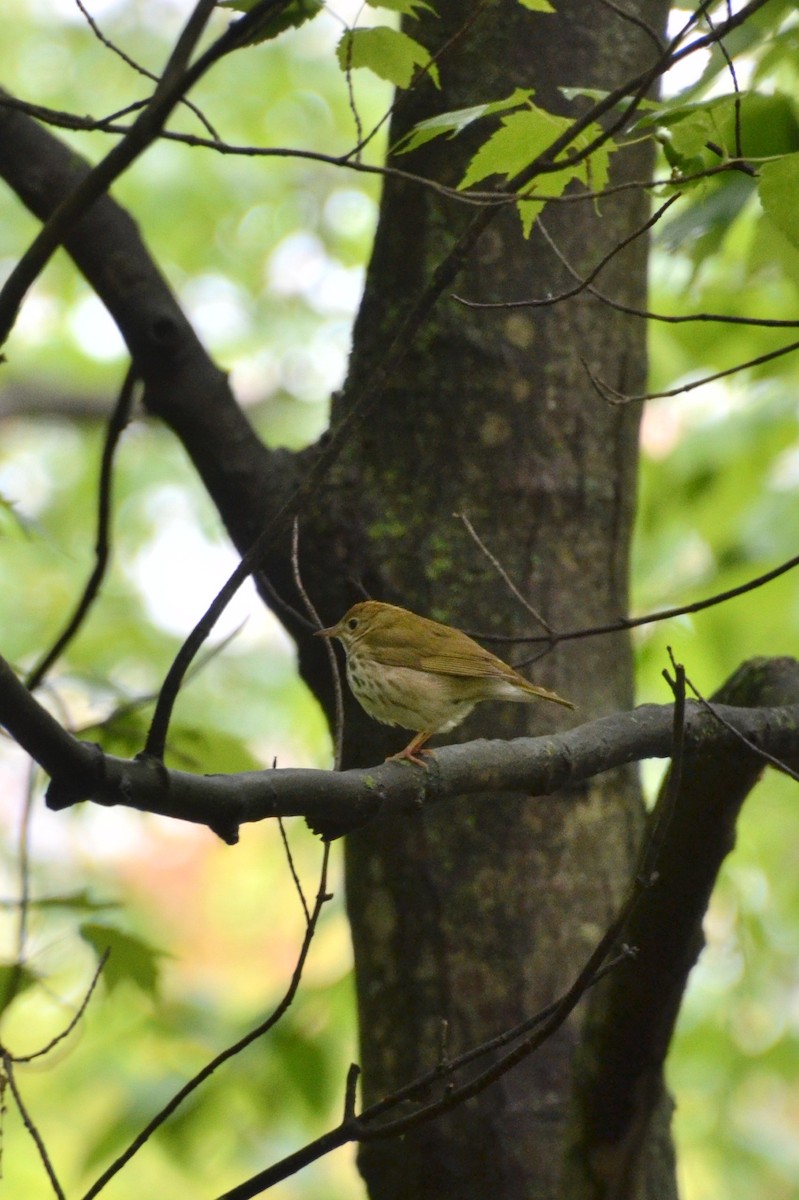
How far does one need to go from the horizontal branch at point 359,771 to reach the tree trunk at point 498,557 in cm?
60

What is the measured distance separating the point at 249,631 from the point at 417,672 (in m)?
6.78

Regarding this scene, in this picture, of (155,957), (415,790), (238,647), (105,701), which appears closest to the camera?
(415,790)

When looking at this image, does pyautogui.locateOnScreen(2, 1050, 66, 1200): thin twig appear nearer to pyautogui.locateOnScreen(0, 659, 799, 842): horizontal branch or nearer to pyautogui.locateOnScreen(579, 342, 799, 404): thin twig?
pyautogui.locateOnScreen(0, 659, 799, 842): horizontal branch

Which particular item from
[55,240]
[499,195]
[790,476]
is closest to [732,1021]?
[790,476]

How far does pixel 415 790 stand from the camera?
5.21ft

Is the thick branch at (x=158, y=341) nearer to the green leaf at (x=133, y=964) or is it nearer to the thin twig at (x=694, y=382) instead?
the thin twig at (x=694, y=382)

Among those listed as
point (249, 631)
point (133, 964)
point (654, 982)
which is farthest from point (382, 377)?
point (249, 631)

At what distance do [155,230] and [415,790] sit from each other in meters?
6.42

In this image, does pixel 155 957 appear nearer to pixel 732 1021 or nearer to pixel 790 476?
pixel 732 1021

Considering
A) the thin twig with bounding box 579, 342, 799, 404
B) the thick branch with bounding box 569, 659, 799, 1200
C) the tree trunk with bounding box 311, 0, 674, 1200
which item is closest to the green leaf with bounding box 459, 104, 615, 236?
the thin twig with bounding box 579, 342, 799, 404

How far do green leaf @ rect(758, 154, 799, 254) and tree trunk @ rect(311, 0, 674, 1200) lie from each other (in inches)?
37.5

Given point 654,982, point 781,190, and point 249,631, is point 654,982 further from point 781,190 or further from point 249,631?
point 249,631

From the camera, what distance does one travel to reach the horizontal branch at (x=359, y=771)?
1.15m

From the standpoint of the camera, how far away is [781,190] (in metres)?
1.52
